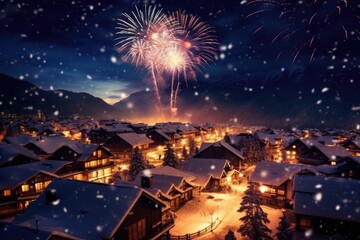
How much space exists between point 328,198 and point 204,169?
21.5 meters

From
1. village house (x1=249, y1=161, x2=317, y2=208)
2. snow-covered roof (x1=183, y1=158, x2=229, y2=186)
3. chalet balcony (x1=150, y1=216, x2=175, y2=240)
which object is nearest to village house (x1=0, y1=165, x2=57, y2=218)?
chalet balcony (x1=150, y1=216, x2=175, y2=240)

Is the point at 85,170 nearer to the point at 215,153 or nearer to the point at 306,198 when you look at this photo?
the point at 215,153

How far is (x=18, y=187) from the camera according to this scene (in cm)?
3425

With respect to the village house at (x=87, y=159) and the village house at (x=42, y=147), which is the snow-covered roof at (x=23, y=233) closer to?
the village house at (x=87, y=159)

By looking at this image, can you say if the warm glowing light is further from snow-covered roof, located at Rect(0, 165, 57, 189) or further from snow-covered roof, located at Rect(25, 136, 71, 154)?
snow-covered roof, located at Rect(25, 136, 71, 154)

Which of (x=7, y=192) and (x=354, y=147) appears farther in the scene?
(x=354, y=147)

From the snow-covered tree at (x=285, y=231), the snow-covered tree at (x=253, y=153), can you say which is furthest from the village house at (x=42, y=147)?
the snow-covered tree at (x=285, y=231)

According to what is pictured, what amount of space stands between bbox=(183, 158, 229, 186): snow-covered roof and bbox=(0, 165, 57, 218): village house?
2253 centimetres

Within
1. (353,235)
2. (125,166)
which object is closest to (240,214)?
(353,235)

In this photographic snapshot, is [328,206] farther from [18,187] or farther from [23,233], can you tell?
[18,187]

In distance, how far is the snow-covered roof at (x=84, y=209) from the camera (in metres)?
19.0

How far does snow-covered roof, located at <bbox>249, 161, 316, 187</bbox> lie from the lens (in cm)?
3819

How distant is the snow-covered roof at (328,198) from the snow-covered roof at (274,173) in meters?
5.44

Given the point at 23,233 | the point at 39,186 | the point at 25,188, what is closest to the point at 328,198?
the point at 23,233
